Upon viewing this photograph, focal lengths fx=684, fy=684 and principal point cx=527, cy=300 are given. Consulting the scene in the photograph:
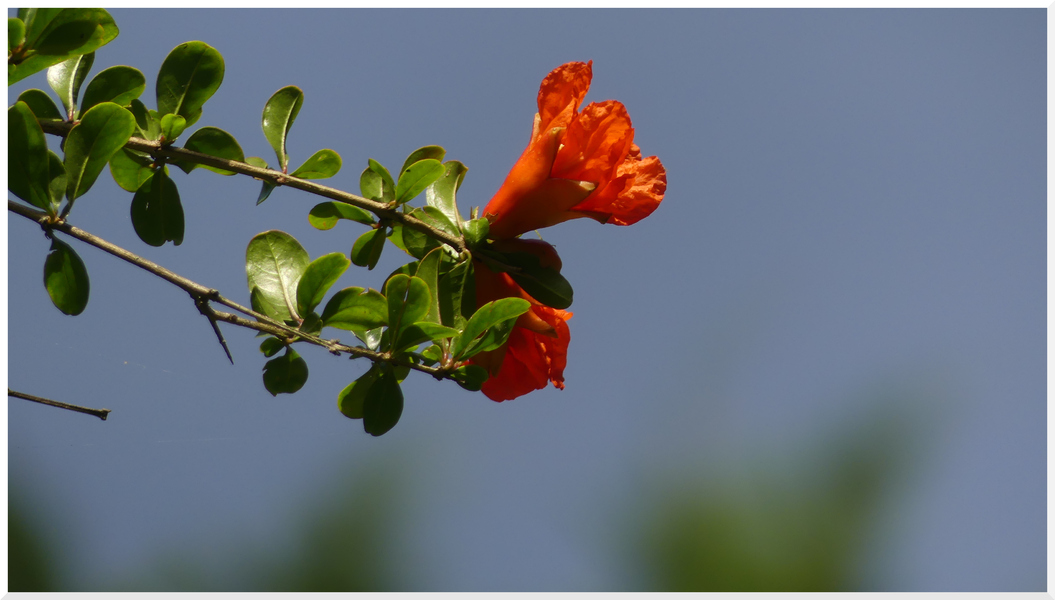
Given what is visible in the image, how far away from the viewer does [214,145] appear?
2.74ft

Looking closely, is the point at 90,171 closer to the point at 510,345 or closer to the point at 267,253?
the point at 267,253

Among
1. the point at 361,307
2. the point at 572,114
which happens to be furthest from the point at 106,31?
the point at 572,114

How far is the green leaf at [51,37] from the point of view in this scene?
0.72m

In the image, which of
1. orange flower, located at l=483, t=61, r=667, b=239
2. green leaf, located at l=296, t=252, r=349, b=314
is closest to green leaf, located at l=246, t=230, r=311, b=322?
green leaf, located at l=296, t=252, r=349, b=314

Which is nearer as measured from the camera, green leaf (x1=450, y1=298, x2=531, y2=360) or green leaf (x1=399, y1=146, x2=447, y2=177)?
green leaf (x1=450, y1=298, x2=531, y2=360)

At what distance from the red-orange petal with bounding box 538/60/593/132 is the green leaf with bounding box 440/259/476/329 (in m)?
0.22

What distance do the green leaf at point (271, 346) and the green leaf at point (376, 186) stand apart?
0.72 feet

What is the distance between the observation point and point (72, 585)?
1.62m

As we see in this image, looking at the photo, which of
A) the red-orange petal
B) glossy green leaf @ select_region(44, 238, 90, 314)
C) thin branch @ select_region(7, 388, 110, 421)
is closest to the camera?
thin branch @ select_region(7, 388, 110, 421)

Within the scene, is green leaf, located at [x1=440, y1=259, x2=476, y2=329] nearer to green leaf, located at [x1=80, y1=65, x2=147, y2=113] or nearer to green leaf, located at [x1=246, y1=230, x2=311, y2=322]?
Answer: green leaf, located at [x1=246, y1=230, x2=311, y2=322]

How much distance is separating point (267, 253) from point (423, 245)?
0.19 meters

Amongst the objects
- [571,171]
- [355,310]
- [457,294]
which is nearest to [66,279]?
[355,310]

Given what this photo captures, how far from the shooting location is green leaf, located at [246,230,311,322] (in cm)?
82

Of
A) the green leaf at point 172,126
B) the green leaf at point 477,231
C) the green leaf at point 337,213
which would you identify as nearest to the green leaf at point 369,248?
the green leaf at point 337,213
